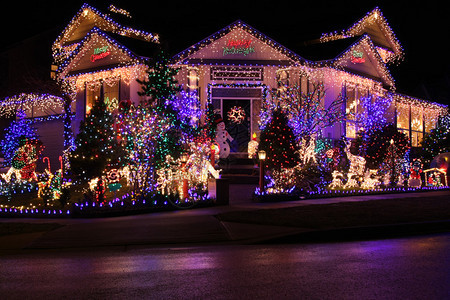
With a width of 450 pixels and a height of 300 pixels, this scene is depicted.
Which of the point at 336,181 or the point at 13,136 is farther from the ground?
the point at 13,136

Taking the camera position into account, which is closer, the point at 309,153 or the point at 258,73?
the point at 309,153

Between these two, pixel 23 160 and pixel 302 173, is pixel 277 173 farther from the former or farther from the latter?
pixel 23 160

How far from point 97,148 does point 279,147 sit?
255 inches

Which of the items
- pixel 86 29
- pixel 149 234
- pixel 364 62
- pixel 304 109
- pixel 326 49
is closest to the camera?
pixel 149 234

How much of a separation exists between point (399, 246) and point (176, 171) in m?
8.93

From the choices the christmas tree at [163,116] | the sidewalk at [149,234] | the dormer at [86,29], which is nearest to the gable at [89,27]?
the dormer at [86,29]

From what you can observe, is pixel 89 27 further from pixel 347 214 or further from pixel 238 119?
pixel 347 214

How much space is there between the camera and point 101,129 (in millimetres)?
14648

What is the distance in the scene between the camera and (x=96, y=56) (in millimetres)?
23812

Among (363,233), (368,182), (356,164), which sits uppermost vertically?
(356,164)

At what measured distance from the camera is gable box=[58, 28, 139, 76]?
893 inches

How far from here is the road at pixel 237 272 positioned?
5477 millimetres

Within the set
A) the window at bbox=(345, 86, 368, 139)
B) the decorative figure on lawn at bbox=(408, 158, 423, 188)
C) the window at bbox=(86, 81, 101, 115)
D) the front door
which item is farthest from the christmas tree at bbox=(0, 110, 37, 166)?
the decorative figure on lawn at bbox=(408, 158, 423, 188)

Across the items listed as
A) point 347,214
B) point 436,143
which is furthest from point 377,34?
point 347,214
